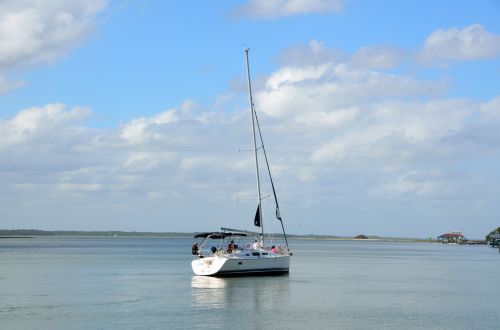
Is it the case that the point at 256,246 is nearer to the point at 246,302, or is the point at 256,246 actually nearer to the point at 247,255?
the point at 247,255

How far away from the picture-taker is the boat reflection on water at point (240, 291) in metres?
48.1

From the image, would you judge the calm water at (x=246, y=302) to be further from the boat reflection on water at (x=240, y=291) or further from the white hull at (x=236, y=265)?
the white hull at (x=236, y=265)

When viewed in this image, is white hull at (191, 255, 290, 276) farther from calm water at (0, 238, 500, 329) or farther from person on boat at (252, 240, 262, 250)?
person on boat at (252, 240, 262, 250)

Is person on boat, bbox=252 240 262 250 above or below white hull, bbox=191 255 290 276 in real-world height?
above

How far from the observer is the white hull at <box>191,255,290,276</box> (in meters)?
63.6

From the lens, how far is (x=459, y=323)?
40.8 m

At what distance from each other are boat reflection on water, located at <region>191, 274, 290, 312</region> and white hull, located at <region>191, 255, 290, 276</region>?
57 cm

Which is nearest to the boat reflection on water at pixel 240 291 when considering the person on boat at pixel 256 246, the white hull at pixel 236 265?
the white hull at pixel 236 265

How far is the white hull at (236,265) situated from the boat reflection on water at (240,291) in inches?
22.5

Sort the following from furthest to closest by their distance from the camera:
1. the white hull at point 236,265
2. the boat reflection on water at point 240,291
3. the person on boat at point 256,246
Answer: the person on boat at point 256,246 → the white hull at point 236,265 → the boat reflection on water at point 240,291

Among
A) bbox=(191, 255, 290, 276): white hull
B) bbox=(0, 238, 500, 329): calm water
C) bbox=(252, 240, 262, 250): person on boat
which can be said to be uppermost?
bbox=(252, 240, 262, 250): person on boat

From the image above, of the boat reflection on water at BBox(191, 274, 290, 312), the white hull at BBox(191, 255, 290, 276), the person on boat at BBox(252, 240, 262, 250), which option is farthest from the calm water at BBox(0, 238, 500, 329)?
the person on boat at BBox(252, 240, 262, 250)

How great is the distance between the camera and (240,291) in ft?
180

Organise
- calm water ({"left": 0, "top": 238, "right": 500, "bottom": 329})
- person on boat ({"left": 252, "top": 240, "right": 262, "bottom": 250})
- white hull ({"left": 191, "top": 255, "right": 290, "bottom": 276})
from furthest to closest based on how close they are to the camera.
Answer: person on boat ({"left": 252, "top": 240, "right": 262, "bottom": 250}) → white hull ({"left": 191, "top": 255, "right": 290, "bottom": 276}) → calm water ({"left": 0, "top": 238, "right": 500, "bottom": 329})
